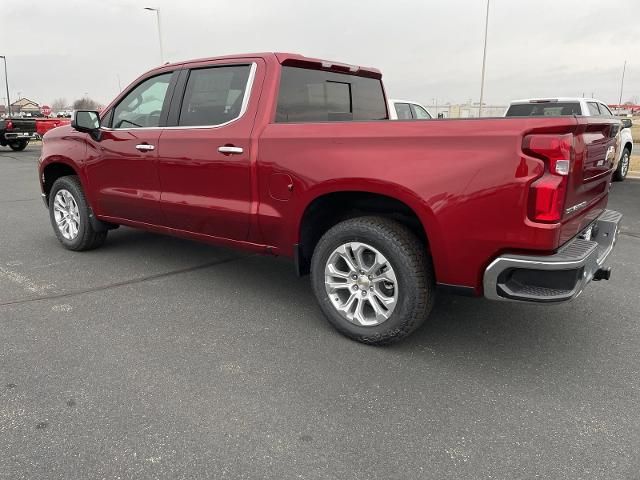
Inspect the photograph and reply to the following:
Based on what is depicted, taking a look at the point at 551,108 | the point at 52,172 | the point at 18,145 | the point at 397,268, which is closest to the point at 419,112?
the point at 551,108

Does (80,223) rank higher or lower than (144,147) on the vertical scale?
lower

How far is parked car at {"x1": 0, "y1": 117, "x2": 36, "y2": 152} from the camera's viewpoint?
1959cm

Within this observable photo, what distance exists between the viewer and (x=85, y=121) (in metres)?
4.72

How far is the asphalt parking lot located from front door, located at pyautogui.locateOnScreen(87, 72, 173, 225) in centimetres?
68

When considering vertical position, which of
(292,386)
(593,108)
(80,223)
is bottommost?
(292,386)

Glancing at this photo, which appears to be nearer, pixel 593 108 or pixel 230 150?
pixel 230 150

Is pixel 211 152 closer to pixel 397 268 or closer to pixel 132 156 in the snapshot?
pixel 132 156

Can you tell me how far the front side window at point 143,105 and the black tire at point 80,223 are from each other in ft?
3.00

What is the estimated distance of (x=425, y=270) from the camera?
10.1ft

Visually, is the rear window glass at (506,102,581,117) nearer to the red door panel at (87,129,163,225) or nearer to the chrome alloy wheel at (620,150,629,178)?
the chrome alloy wheel at (620,150,629,178)

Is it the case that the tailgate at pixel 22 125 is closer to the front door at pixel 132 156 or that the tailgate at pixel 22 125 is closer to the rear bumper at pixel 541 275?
the front door at pixel 132 156

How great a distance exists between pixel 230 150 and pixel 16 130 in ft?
64.3

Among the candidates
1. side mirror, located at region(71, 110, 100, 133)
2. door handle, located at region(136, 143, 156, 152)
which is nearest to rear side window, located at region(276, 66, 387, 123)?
door handle, located at region(136, 143, 156, 152)

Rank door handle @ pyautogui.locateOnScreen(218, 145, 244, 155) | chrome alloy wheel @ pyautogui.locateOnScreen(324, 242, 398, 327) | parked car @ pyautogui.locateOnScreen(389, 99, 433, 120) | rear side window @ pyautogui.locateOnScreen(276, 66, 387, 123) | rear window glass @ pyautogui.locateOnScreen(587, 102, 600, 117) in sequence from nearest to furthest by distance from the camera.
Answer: chrome alloy wheel @ pyautogui.locateOnScreen(324, 242, 398, 327)
door handle @ pyautogui.locateOnScreen(218, 145, 244, 155)
rear side window @ pyautogui.locateOnScreen(276, 66, 387, 123)
rear window glass @ pyautogui.locateOnScreen(587, 102, 600, 117)
parked car @ pyautogui.locateOnScreen(389, 99, 433, 120)
